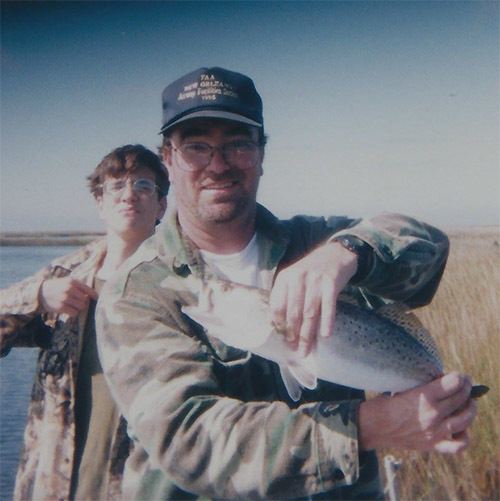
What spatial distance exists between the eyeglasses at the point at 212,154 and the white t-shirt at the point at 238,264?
419 mm

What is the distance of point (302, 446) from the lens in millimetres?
2389

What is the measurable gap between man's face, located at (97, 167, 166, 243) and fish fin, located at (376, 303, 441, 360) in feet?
7.55

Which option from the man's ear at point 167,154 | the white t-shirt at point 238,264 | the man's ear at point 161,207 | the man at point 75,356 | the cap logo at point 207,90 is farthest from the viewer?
the man's ear at point 161,207

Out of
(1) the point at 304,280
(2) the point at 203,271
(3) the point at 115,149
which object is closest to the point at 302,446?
(1) the point at 304,280

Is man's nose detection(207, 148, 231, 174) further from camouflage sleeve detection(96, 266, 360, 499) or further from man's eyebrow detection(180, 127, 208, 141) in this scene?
camouflage sleeve detection(96, 266, 360, 499)

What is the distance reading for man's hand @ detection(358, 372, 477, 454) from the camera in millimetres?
2410

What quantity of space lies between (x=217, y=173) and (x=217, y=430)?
4.52ft

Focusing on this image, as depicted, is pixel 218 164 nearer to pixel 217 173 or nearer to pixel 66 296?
pixel 217 173

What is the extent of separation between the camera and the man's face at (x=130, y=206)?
463 cm

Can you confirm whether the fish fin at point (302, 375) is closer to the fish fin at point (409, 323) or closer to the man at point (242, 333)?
the man at point (242, 333)

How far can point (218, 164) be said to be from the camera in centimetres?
331

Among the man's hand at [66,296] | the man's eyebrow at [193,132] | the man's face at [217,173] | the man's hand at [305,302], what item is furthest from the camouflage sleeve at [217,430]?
the man's hand at [66,296]

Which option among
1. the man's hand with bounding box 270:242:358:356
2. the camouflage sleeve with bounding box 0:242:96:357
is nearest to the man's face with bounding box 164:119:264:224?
the man's hand with bounding box 270:242:358:356

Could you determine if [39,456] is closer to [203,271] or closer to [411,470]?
[203,271]
